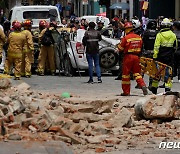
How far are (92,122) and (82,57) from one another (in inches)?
458

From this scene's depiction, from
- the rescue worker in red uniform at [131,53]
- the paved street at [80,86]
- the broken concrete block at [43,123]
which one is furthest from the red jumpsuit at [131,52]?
the broken concrete block at [43,123]

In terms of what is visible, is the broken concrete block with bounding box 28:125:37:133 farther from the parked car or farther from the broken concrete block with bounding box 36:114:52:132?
the parked car

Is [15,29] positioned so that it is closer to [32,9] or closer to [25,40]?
[25,40]

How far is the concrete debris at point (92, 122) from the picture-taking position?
11.2 meters

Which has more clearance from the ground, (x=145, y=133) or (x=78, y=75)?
(x=145, y=133)

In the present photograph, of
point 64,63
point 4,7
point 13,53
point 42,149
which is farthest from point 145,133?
point 4,7

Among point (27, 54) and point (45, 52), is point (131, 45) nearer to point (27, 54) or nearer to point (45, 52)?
point (27, 54)

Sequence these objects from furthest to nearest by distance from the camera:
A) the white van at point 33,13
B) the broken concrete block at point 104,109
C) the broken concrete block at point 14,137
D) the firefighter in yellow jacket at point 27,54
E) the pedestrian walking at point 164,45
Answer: the white van at point 33,13
the firefighter in yellow jacket at point 27,54
the pedestrian walking at point 164,45
the broken concrete block at point 104,109
the broken concrete block at point 14,137

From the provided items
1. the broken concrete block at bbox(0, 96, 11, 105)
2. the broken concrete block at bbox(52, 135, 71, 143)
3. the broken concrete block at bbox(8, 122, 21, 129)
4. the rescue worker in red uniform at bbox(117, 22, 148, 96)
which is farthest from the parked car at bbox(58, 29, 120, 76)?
the broken concrete block at bbox(52, 135, 71, 143)

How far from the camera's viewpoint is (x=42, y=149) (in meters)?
10.3

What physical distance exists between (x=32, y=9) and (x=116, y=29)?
3526mm

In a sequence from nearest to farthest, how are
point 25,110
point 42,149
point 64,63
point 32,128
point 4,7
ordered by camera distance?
1. point 42,149
2. point 32,128
3. point 25,110
4. point 64,63
5. point 4,7

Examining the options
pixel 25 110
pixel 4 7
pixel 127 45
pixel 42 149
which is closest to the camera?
pixel 42 149

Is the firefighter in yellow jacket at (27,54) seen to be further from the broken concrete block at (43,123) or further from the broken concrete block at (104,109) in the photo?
the broken concrete block at (43,123)
